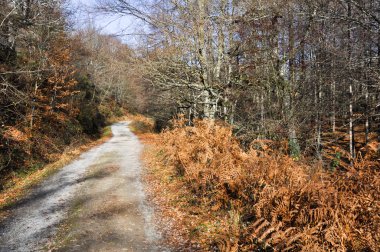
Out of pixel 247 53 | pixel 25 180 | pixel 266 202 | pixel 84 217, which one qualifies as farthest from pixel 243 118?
pixel 25 180

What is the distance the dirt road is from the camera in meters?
6.40

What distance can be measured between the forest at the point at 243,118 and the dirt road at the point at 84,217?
0.83 meters

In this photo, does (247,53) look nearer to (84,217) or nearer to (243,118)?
(243,118)

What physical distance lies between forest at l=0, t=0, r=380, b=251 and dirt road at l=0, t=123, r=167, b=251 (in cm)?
83

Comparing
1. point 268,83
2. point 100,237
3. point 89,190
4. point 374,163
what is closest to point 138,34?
point 268,83

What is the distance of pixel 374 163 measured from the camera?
485 cm

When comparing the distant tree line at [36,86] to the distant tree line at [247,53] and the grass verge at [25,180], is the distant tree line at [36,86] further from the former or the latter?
the distant tree line at [247,53]

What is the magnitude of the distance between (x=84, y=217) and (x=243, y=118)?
8.42 metres

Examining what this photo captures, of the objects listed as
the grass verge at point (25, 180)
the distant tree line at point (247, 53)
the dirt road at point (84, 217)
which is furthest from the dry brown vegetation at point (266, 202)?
the grass verge at point (25, 180)

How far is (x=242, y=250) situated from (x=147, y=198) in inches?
190

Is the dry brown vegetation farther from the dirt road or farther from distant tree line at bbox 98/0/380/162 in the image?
distant tree line at bbox 98/0/380/162

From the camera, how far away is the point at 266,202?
17.3ft

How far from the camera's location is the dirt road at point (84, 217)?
6402 millimetres

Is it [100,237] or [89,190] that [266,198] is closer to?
[100,237]
